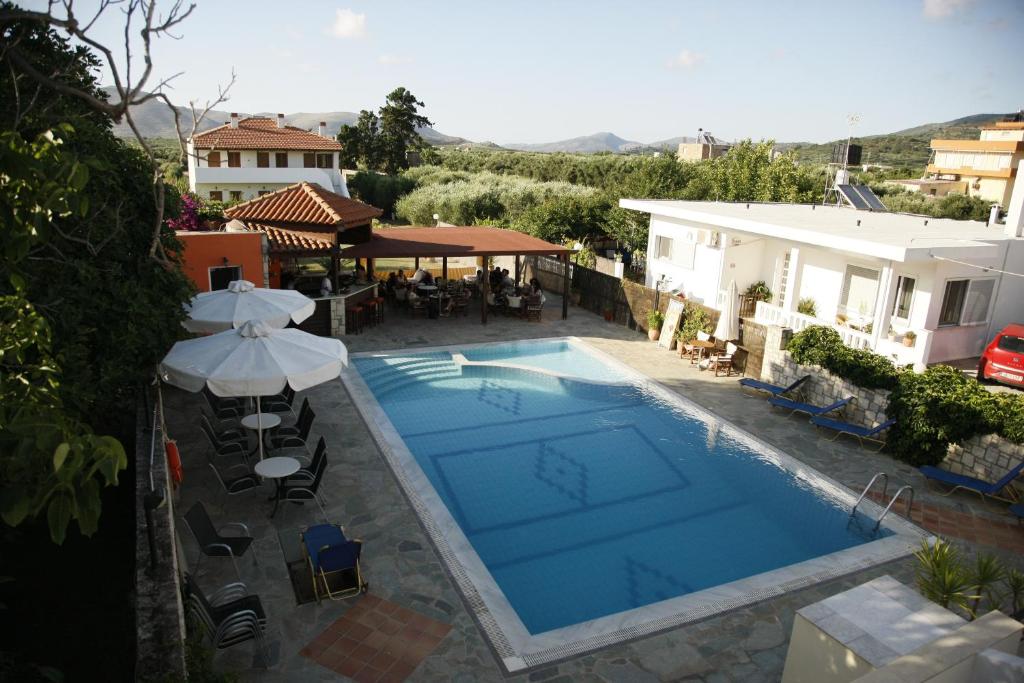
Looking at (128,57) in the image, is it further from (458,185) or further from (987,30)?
(458,185)

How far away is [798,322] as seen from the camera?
60.7 feet

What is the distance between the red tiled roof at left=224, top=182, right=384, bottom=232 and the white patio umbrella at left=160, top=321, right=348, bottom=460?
912 centimetres

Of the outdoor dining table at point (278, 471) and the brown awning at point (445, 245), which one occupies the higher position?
the brown awning at point (445, 245)

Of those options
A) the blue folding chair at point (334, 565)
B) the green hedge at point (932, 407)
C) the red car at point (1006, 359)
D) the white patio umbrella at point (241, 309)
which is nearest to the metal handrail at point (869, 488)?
the green hedge at point (932, 407)

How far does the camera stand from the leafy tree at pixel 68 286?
3994 mm

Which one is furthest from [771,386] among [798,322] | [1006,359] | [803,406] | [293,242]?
[293,242]

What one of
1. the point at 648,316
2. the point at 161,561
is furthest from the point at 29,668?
the point at 648,316

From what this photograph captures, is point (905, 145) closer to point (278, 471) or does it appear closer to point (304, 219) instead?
point (304, 219)

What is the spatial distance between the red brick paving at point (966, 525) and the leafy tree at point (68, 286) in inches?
478

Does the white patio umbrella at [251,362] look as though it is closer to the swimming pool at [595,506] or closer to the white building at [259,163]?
the swimming pool at [595,506]

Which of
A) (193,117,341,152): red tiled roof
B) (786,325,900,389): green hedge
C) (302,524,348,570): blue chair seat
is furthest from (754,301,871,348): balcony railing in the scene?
(193,117,341,152): red tiled roof

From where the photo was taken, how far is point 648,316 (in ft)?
72.2

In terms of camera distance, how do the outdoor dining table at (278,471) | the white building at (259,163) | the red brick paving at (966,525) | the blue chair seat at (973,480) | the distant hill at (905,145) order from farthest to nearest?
the distant hill at (905,145), the white building at (259,163), the blue chair seat at (973,480), the red brick paving at (966,525), the outdoor dining table at (278,471)

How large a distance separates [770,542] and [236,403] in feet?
34.4
